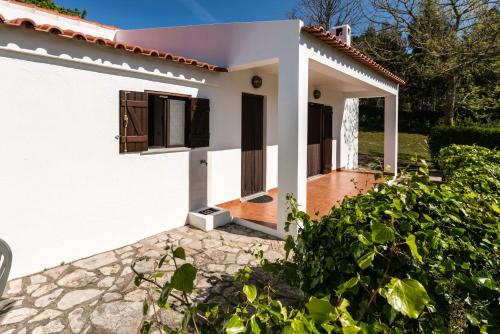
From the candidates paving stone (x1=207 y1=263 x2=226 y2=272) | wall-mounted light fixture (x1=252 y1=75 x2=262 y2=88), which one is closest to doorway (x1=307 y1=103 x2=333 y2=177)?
wall-mounted light fixture (x1=252 y1=75 x2=262 y2=88)

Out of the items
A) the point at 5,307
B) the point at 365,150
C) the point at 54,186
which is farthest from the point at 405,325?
the point at 365,150

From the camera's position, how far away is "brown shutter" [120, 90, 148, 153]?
5895mm

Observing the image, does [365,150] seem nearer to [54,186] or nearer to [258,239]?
[258,239]

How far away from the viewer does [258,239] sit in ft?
20.8

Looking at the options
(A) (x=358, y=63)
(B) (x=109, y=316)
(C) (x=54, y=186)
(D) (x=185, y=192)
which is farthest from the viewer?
(A) (x=358, y=63)

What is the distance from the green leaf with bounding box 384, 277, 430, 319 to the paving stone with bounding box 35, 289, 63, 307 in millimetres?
4367

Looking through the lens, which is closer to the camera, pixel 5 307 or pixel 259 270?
pixel 5 307

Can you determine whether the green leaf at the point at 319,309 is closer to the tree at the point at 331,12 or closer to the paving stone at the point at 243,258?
the paving stone at the point at 243,258

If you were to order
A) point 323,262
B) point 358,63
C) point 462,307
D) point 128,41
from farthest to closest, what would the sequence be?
point 128,41
point 358,63
point 323,262
point 462,307

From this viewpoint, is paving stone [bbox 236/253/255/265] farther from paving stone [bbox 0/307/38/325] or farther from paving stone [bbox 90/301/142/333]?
paving stone [bbox 0/307/38/325]

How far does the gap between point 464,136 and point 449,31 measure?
6.03m

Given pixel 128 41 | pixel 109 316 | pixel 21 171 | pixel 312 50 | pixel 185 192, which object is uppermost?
pixel 128 41

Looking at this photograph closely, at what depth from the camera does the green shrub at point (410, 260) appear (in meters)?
1.49

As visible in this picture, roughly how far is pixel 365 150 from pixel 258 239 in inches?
724
